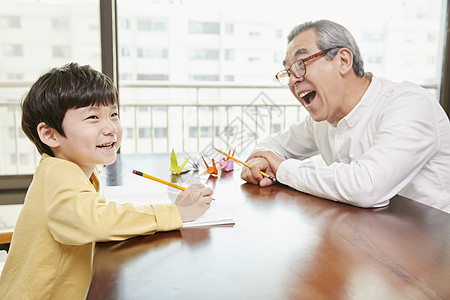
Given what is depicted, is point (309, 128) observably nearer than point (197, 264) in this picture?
No

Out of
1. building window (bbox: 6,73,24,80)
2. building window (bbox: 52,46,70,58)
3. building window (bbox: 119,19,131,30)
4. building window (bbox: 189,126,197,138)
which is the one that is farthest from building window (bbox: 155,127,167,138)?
building window (bbox: 6,73,24,80)

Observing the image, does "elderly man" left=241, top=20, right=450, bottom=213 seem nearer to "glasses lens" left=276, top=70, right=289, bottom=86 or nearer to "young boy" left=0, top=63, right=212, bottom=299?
"glasses lens" left=276, top=70, right=289, bottom=86

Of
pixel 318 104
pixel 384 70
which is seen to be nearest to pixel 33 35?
pixel 318 104

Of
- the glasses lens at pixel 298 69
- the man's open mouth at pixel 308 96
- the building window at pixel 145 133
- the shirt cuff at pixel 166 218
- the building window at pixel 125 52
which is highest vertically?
the building window at pixel 125 52

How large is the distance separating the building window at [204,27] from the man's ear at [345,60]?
2321 mm

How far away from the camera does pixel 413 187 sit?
1258 mm

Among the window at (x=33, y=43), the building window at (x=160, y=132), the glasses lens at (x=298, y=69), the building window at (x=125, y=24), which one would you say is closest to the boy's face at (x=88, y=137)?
the glasses lens at (x=298, y=69)

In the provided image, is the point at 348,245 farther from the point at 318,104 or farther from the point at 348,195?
the point at 318,104

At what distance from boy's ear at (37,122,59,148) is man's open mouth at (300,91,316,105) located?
0.89 meters

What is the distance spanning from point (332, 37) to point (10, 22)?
2.38 metres

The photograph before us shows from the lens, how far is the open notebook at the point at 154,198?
859mm

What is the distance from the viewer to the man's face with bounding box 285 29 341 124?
52.7 inches

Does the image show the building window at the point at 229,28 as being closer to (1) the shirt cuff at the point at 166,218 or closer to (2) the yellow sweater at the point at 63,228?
(2) the yellow sweater at the point at 63,228

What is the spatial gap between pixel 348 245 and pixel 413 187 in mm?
656
